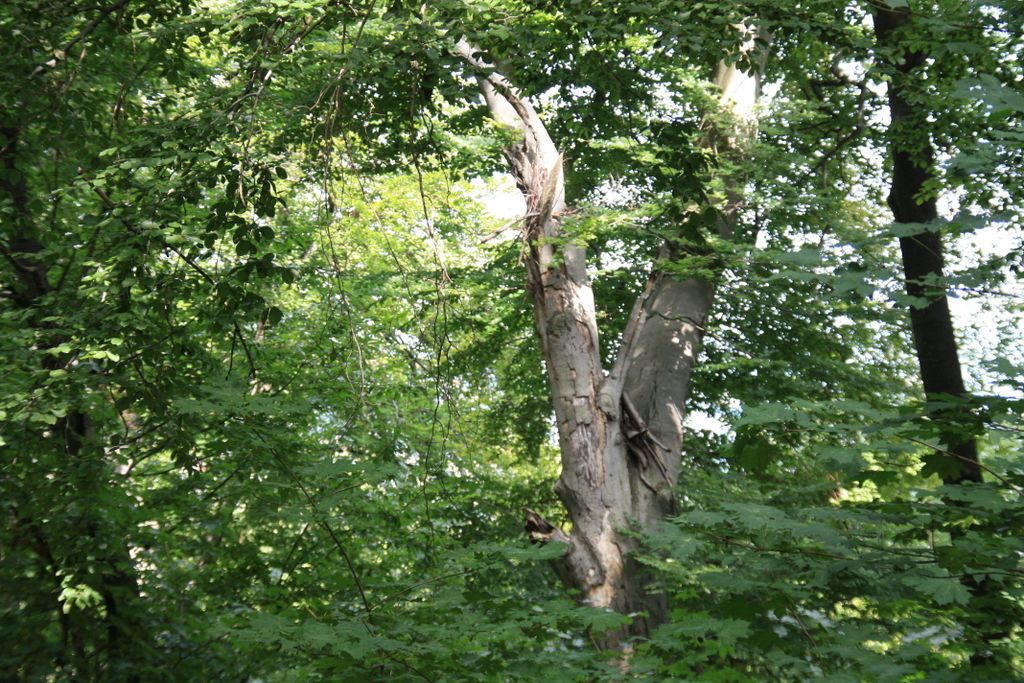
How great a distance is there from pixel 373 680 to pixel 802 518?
1.57 meters

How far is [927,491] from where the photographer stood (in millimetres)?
2715

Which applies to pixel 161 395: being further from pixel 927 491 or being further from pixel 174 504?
pixel 927 491

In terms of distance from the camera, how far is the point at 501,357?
11305mm

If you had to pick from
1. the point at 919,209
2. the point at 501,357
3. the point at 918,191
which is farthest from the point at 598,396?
the point at 501,357

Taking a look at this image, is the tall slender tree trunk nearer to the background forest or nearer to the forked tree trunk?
the background forest

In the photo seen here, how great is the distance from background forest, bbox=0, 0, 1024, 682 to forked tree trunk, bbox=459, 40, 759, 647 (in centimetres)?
4

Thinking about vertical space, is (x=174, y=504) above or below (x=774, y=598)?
above

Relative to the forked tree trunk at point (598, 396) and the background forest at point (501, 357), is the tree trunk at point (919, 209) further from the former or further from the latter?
the forked tree trunk at point (598, 396)

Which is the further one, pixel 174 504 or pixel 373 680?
pixel 174 504

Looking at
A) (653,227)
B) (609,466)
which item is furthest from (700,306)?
(609,466)

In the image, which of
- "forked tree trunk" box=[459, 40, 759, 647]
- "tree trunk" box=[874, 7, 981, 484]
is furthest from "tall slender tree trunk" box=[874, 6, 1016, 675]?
"forked tree trunk" box=[459, 40, 759, 647]

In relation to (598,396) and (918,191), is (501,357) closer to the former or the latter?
(598,396)

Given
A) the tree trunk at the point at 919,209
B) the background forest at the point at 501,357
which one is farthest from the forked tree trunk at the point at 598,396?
the tree trunk at the point at 919,209

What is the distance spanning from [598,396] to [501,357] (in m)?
3.58
